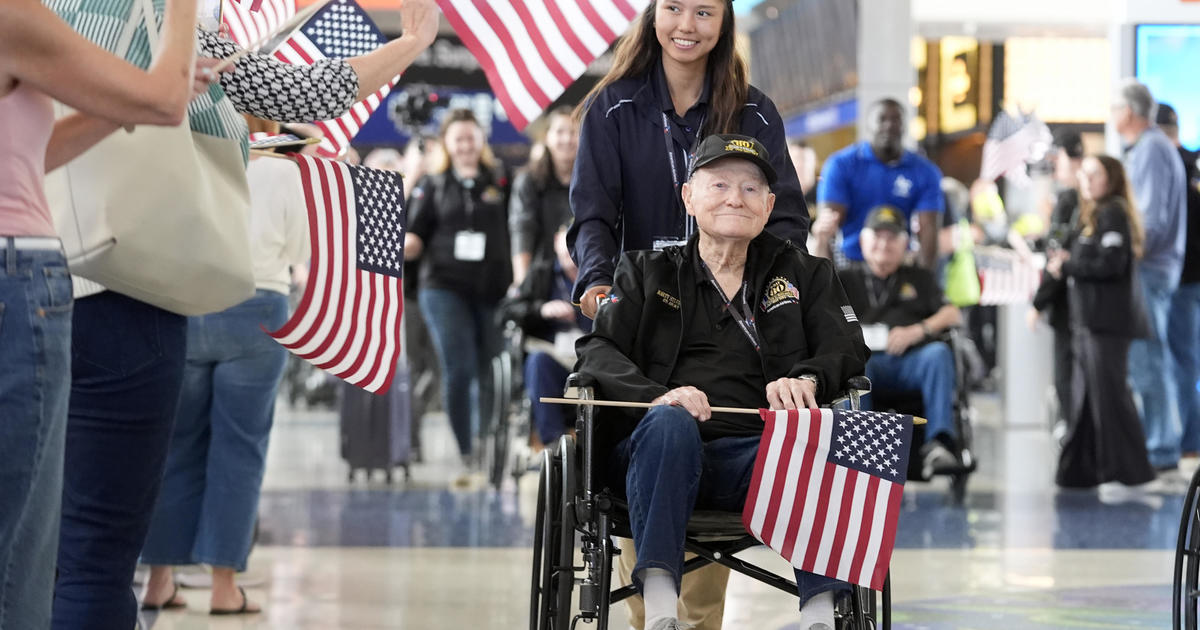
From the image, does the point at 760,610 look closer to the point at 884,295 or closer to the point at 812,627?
the point at 812,627

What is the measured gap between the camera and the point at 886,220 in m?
8.62

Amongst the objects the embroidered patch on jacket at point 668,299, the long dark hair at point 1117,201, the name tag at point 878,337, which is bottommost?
the name tag at point 878,337

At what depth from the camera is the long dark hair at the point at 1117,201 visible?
9.17 metres

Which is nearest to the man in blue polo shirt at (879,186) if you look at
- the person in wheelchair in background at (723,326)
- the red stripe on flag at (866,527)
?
the person in wheelchair in background at (723,326)

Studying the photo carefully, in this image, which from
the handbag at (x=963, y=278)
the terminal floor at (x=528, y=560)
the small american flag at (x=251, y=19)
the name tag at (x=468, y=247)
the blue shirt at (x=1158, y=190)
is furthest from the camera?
the handbag at (x=963, y=278)

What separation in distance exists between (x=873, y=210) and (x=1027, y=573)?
2913 millimetres

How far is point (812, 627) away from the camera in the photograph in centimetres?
360

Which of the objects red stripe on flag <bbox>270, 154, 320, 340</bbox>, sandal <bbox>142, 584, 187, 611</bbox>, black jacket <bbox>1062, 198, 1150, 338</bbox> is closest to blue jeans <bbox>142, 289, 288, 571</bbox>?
sandal <bbox>142, 584, 187, 611</bbox>

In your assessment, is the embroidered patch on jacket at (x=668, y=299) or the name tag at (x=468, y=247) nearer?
the embroidered patch on jacket at (x=668, y=299)

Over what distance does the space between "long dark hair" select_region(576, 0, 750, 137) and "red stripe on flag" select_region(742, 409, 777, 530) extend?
107 cm

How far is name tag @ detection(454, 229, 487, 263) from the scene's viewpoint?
972 centimetres

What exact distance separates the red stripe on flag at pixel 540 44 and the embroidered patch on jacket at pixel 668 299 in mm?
1194

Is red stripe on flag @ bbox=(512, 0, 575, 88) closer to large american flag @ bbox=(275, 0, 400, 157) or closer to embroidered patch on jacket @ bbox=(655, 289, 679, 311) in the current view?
large american flag @ bbox=(275, 0, 400, 157)

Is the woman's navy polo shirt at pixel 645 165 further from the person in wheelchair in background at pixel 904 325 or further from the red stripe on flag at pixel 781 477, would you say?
the person in wheelchair in background at pixel 904 325
